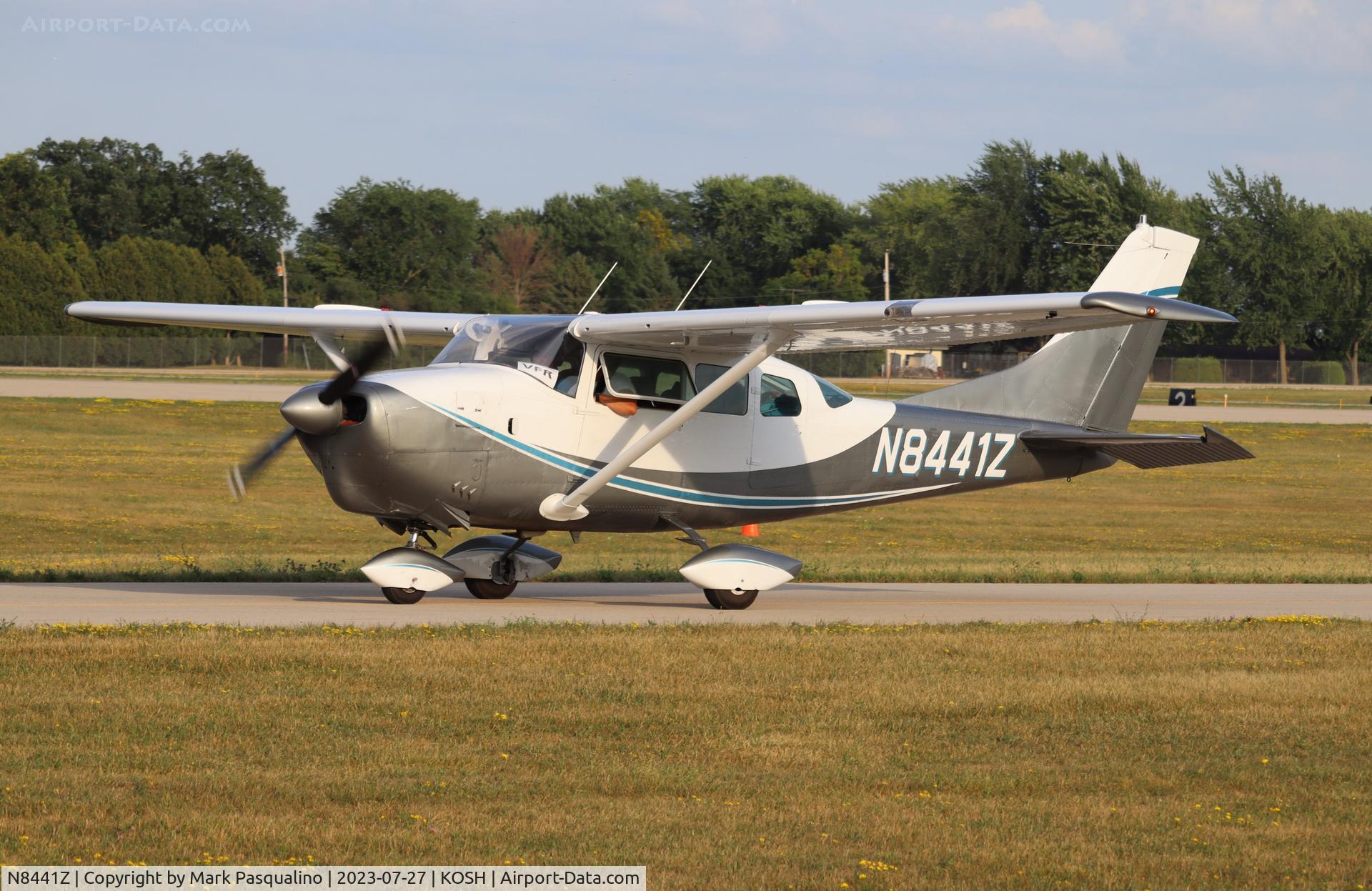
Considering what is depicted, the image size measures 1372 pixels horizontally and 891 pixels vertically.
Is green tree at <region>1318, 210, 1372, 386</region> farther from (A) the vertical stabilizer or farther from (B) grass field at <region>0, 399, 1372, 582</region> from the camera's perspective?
(A) the vertical stabilizer

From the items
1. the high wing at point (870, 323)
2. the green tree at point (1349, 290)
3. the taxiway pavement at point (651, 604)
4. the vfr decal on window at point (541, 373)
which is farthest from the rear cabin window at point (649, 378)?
the green tree at point (1349, 290)

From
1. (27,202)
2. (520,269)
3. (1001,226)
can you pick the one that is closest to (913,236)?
(1001,226)

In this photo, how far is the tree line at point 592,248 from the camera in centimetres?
8075

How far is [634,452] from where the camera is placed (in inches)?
536

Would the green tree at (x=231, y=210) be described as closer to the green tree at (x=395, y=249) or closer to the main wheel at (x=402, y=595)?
the green tree at (x=395, y=249)

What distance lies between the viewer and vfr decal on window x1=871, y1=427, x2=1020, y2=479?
51.6ft

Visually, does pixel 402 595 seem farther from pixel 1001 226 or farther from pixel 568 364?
pixel 1001 226

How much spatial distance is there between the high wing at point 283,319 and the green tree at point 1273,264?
Result: 84496 millimetres

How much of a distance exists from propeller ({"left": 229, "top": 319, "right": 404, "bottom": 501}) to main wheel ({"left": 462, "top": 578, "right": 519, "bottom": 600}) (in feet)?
8.54

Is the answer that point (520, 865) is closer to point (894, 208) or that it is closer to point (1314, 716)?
point (1314, 716)

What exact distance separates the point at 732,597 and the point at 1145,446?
4757 mm

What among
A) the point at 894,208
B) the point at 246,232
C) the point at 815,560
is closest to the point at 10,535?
the point at 815,560

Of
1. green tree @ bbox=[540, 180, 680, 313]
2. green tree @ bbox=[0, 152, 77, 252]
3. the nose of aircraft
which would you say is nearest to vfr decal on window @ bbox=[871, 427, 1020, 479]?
the nose of aircraft

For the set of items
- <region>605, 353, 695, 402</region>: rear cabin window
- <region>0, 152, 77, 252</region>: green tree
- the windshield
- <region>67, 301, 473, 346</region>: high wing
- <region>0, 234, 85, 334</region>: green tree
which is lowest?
<region>605, 353, 695, 402</region>: rear cabin window
